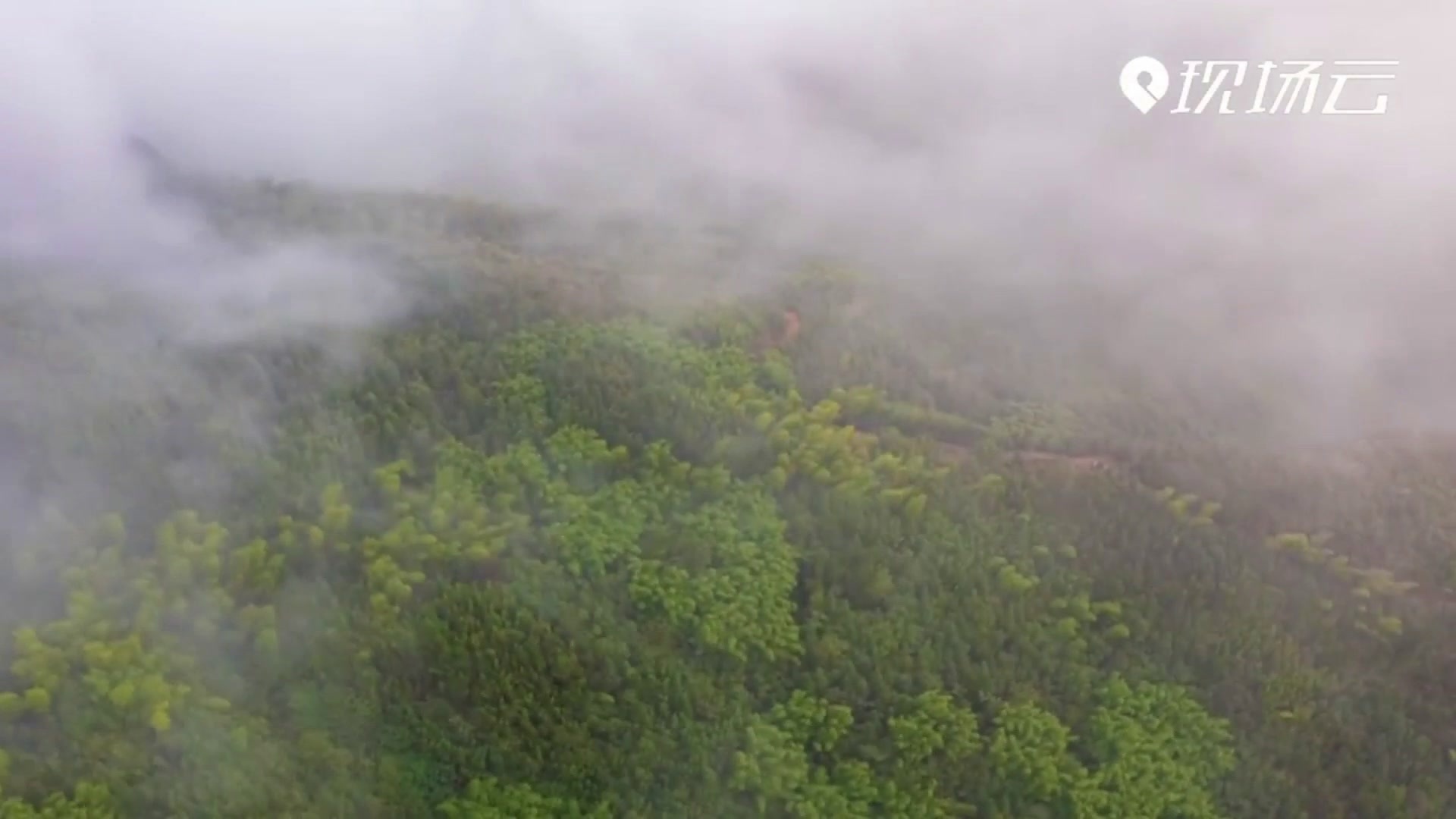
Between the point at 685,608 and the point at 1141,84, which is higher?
the point at 1141,84

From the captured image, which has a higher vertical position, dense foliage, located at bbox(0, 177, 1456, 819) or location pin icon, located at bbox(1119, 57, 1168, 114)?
location pin icon, located at bbox(1119, 57, 1168, 114)

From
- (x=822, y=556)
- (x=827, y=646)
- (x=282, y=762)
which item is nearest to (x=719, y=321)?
(x=822, y=556)

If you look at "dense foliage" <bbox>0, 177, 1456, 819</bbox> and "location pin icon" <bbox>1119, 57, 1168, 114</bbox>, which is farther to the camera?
"location pin icon" <bbox>1119, 57, 1168, 114</bbox>

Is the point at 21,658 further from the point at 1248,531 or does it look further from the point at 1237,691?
the point at 1248,531

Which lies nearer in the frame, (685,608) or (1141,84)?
Result: (685,608)
